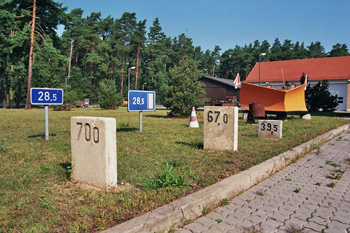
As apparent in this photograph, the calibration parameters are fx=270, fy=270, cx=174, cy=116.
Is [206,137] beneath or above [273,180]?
above

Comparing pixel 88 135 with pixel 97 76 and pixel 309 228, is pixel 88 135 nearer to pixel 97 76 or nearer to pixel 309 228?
pixel 309 228

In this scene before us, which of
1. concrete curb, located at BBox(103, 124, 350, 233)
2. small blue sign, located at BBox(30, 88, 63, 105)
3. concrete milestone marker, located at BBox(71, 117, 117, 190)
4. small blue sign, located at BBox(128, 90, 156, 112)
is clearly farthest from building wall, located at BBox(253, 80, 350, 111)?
concrete milestone marker, located at BBox(71, 117, 117, 190)

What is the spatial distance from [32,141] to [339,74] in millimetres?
42329

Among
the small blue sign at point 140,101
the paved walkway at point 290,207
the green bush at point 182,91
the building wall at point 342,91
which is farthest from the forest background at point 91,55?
the building wall at point 342,91

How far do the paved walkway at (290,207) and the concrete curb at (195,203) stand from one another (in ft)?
0.33

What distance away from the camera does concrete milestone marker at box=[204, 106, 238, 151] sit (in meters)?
5.97

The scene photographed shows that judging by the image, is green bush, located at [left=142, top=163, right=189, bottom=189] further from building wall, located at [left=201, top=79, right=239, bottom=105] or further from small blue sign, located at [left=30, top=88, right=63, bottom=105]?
building wall, located at [left=201, top=79, right=239, bottom=105]

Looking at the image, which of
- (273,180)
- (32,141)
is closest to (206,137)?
(273,180)

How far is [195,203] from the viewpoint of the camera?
123 inches

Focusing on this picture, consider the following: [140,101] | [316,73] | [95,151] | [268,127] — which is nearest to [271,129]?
[268,127]

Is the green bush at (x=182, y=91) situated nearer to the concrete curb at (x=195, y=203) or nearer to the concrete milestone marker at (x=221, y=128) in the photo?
the concrete milestone marker at (x=221, y=128)

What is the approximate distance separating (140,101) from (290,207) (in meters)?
6.17

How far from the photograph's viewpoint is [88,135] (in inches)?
148

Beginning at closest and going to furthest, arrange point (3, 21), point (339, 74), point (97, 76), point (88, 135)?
1. point (88, 135)
2. point (3, 21)
3. point (339, 74)
4. point (97, 76)
